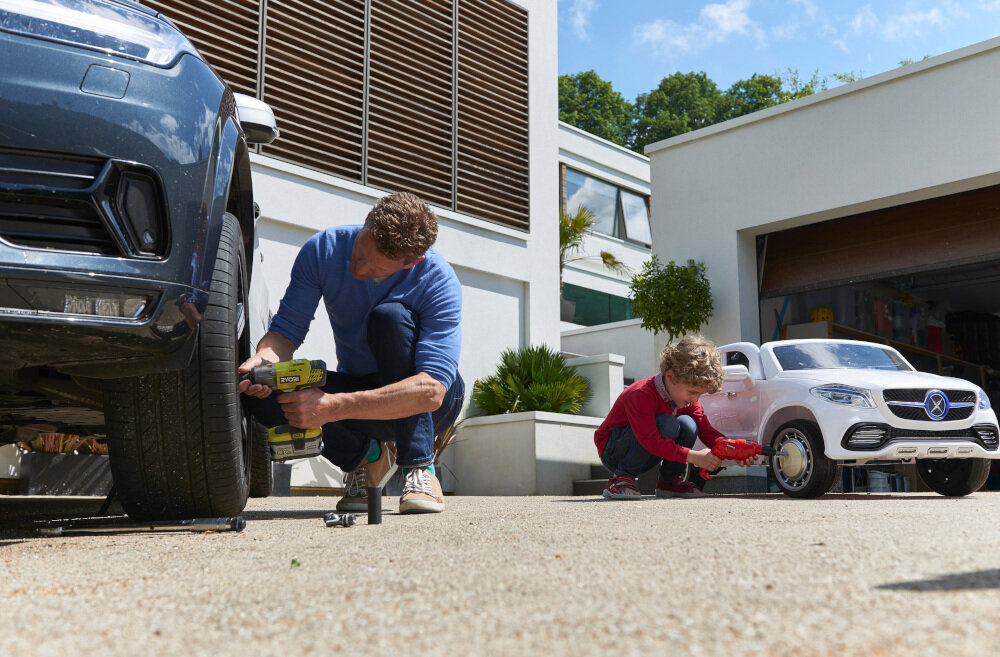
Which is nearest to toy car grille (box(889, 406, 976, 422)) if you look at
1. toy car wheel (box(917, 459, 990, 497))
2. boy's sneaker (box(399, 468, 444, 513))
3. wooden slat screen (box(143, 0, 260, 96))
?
toy car wheel (box(917, 459, 990, 497))

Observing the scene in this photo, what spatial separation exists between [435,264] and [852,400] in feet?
9.70

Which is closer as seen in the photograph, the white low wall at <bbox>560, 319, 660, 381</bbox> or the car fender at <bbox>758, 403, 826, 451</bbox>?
the car fender at <bbox>758, 403, 826, 451</bbox>

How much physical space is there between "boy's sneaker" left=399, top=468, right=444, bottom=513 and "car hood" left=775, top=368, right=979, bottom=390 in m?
2.90

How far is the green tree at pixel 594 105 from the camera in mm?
35750

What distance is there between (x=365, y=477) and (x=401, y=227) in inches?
45.9

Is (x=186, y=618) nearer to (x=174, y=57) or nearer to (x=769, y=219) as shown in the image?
(x=174, y=57)

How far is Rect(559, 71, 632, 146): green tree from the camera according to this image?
35750 millimetres

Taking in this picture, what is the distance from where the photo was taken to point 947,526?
2217mm

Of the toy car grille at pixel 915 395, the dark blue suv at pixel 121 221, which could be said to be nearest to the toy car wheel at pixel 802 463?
the toy car grille at pixel 915 395

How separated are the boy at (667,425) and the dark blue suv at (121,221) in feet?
8.98

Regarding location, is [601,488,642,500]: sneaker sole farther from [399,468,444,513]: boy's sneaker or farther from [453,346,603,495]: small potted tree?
[453,346,603,495]: small potted tree

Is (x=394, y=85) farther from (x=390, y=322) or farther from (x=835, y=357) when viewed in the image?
(x=390, y=322)

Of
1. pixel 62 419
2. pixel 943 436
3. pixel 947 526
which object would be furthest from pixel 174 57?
pixel 943 436

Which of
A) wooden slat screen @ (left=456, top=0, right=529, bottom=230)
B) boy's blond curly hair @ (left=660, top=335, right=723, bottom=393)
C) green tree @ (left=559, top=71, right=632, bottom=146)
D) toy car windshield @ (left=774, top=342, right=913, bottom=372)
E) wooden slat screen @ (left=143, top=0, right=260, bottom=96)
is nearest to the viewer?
boy's blond curly hair @ (left=660, top=335, right=723, bottom=393)
